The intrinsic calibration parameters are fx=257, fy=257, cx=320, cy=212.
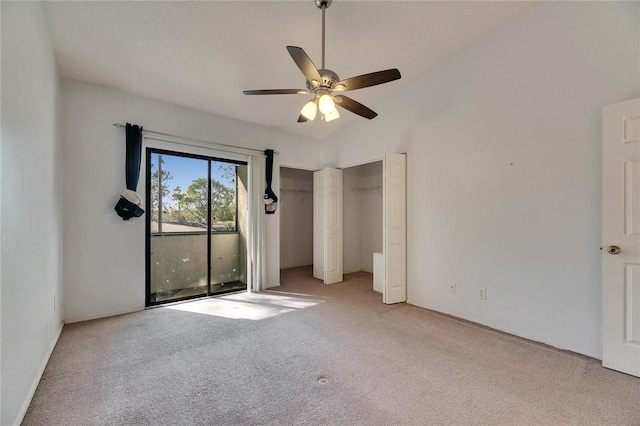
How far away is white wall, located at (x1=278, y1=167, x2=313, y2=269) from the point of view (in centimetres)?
619

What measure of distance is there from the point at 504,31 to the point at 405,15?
1.24 metres

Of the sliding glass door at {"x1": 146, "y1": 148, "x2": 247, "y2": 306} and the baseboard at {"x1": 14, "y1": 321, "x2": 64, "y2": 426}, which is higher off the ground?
the sliding glass door at {"x1": 146, "y1": 148, "x2": 247, "y2": 306}

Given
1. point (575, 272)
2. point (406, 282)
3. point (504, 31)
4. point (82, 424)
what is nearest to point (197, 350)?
point (82, 424)

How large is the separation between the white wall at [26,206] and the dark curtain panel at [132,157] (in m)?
0.75

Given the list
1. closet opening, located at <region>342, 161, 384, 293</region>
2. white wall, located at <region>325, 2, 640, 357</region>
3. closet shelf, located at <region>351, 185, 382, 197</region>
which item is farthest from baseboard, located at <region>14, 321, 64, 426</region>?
closet shelf, located at <region>351, 185, 382, 197</region>

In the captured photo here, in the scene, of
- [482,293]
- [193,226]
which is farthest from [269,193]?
[482,293]

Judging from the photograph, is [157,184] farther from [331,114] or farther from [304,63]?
[304,63]

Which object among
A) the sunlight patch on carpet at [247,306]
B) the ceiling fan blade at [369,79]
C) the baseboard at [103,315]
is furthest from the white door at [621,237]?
the baseboard at [103,315]

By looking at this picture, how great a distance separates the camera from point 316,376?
2.04m

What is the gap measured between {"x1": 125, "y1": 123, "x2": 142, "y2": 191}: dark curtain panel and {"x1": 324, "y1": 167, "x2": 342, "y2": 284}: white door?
291cm

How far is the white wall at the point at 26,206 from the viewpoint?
1.48 metres

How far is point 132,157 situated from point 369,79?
3.10 meters

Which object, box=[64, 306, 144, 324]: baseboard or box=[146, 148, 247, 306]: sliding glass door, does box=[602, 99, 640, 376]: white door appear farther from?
box=[64, 306, 144, 324]: baseboard

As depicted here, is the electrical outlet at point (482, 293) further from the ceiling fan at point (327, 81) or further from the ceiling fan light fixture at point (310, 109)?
the ceiling fan light fixture at point (310, 109)
